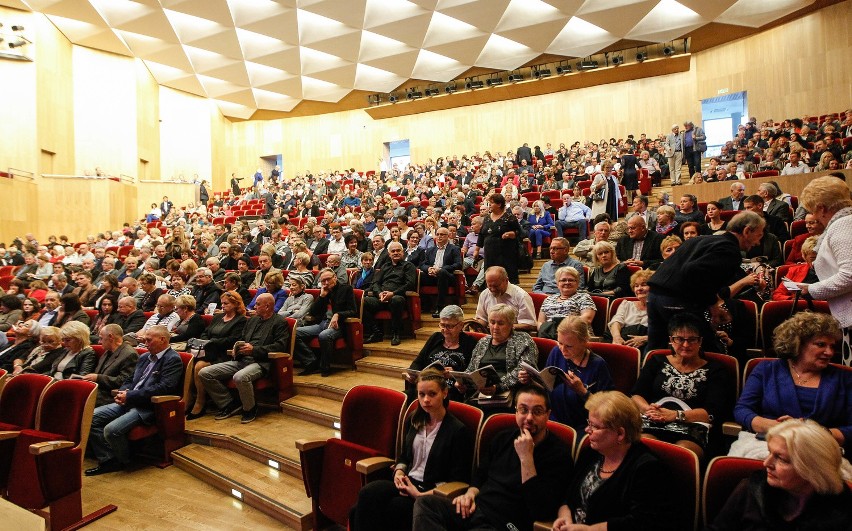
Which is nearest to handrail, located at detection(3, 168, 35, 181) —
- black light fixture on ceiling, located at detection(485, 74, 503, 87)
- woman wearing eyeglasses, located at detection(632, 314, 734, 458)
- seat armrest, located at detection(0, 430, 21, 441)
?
seat armrest, located at detection(0, 430, 21, 441)

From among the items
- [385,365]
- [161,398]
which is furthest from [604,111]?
[161,398]

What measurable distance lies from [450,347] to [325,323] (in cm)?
180

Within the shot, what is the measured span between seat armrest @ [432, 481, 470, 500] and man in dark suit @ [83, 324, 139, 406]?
2.72 meters

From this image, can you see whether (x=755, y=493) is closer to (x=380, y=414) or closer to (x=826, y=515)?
(x=826, y=515)

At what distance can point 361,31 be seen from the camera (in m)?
13.5

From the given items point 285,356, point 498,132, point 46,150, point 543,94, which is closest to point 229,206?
point 46,150

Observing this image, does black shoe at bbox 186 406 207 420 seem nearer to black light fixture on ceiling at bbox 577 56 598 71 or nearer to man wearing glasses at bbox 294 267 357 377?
man wearing glasses at bbox 294 267 357 377

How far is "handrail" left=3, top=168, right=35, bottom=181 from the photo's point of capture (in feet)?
36.4

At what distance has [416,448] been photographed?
2.25 meters

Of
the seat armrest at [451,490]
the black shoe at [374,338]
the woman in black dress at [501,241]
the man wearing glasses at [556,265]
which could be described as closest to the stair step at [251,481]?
the seat armrest at [451,490]

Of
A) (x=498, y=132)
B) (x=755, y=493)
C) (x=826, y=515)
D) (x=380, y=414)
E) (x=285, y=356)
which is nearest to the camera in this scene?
(x=826, y=515)

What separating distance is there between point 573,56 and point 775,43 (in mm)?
4264

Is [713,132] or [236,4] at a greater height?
[236,4]

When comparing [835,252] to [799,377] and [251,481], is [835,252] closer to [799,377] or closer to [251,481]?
[799,377]
